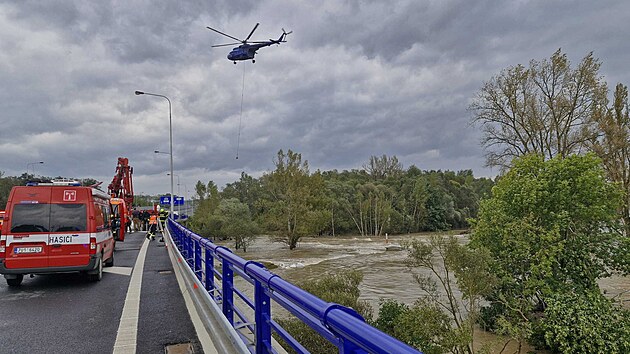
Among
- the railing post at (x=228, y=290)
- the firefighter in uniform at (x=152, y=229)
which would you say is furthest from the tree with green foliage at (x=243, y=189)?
the railing post at (x=228, y=290)

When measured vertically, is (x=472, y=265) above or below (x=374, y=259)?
above

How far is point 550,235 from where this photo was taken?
699 inches

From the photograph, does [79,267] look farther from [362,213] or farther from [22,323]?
[362,213]

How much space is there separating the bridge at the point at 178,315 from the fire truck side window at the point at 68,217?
134 centimetres

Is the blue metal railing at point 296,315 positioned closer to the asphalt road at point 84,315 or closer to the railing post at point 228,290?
the railing post at point 228,290

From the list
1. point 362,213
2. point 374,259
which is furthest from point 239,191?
point 374,259

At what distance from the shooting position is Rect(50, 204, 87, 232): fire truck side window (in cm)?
943

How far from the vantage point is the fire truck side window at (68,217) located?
9.43 metres

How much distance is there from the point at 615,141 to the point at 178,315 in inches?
1328

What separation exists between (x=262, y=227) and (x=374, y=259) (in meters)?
19.2

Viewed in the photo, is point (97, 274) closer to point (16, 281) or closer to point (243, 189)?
point (16, 281)

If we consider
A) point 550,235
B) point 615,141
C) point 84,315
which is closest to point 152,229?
point 84,315

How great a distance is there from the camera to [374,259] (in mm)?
40906

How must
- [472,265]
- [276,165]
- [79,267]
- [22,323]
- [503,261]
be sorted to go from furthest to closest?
[276,165] → [503,261] → [472,265] → [79,267] → [22,323]
